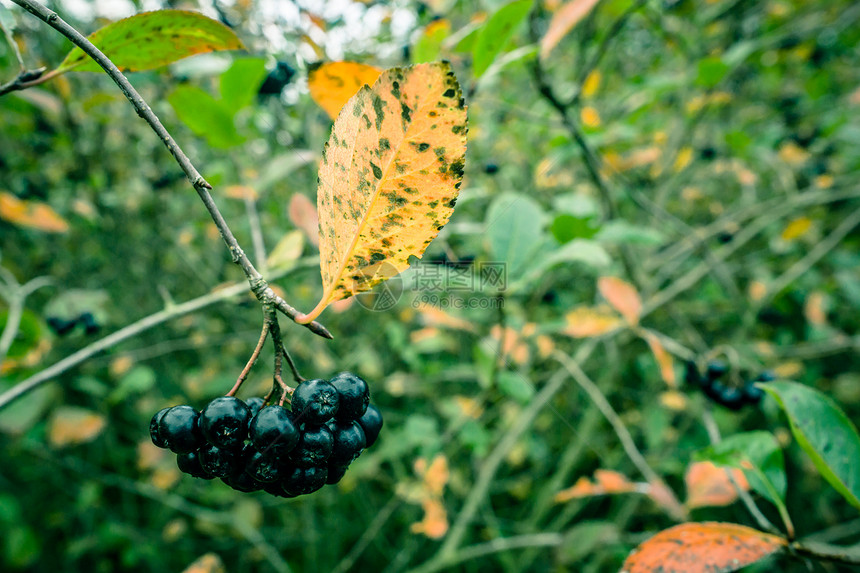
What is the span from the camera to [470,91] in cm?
121

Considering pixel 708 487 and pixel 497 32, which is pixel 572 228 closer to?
pixel 497 32

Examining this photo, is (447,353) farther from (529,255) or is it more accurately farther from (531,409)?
(529,255)


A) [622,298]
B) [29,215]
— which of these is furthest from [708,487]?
[29,215]

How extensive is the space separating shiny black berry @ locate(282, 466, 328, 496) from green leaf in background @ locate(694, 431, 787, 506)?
89 centimetres

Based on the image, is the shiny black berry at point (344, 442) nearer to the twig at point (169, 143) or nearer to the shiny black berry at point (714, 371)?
the twig at point (169, 143)

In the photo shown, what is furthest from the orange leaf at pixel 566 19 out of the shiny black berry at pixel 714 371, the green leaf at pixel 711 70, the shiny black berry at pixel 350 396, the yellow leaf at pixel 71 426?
the yellow leaf at pixel 71 426

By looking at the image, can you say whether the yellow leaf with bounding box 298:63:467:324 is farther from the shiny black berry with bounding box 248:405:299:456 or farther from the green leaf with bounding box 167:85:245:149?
the green leaf with bounding box 167:85:245:149

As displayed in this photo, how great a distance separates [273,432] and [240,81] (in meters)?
1.04

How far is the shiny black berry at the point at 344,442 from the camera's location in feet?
2.11

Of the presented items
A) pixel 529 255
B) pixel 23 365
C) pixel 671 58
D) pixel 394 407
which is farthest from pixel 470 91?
pixel 671 58

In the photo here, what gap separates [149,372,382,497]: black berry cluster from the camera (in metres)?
0.58

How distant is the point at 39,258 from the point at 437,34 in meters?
2.85

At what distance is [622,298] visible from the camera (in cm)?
151

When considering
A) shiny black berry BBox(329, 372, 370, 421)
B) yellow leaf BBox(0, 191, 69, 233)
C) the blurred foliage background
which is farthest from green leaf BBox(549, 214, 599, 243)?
yellow leaf BBox(0, 191, 69, 233)
